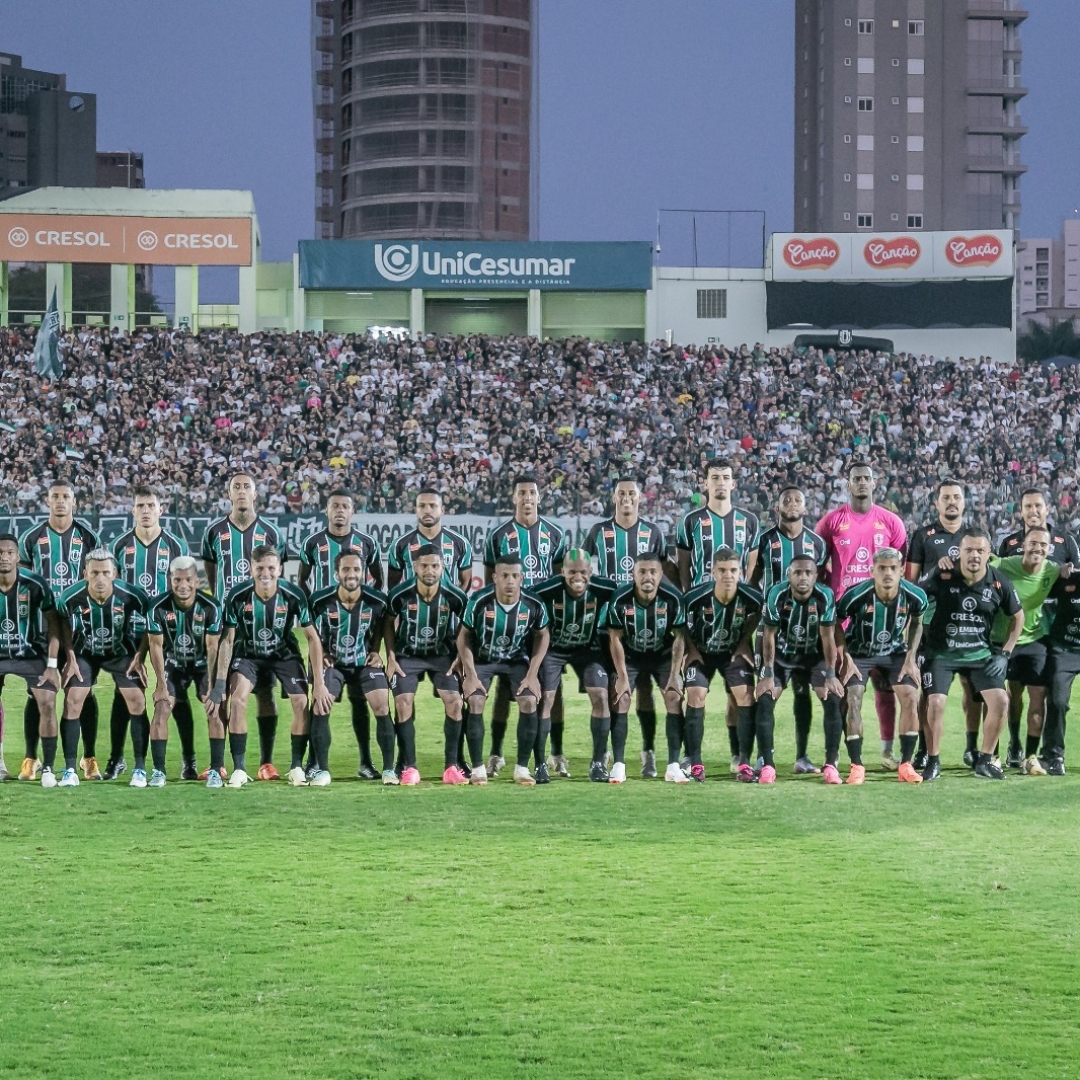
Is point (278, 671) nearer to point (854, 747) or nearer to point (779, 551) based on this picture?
point (779, 551)

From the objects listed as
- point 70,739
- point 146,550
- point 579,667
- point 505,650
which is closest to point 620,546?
point 579,667

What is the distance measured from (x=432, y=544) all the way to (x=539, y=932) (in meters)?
4.54

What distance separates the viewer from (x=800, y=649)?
34.6ft

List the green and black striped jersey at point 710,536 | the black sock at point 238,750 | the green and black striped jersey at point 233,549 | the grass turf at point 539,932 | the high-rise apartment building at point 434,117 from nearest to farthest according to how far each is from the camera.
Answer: the grass turf at point 539,932, the black sock at point 238,750, the green and black striped jersey at point 710,536, the green and black striped jersey at point 233,549, the high-rise apartment building at point 434,117

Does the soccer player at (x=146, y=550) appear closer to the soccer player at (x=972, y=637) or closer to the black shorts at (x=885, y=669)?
the black shorts at (x=885, y=669)

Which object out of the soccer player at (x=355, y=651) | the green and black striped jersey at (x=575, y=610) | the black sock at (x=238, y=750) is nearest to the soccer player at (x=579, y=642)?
the green and black striped jersey at (x=575, y=610)

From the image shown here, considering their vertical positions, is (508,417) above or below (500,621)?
above

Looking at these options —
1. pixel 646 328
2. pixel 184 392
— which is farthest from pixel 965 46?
pixel 184 392

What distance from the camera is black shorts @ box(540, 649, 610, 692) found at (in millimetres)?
10594

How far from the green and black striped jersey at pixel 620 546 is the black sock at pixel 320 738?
211 centimetres

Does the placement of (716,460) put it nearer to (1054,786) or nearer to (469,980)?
(1054,786)

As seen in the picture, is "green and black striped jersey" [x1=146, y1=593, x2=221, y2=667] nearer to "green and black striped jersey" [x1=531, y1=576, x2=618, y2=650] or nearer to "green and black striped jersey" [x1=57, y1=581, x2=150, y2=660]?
"green and black striped jersey" [x1=57, y1=581, x2=150, y2=660]

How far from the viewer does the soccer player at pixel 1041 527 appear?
10.9m

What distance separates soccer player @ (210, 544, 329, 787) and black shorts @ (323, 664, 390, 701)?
6.1 inches
